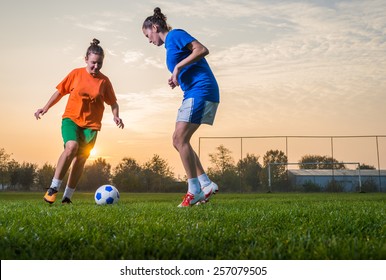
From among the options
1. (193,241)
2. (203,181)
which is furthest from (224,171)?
(193,241)

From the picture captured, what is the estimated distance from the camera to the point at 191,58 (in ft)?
16.2

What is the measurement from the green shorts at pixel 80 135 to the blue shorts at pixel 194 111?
2.18 m

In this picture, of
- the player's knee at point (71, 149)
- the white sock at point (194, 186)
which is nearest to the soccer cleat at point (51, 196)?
the player's knee at point (71, 149)

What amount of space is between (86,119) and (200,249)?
4.98 m

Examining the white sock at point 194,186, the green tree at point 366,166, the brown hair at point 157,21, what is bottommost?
the white sock at point 194,186

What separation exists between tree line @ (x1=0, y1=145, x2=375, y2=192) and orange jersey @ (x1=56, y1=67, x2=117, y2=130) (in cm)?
1564

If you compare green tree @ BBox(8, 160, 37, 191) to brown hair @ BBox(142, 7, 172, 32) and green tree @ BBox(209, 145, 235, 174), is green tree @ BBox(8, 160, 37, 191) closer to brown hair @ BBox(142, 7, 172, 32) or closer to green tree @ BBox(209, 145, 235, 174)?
green tree @ BBox(209, 145, 235, 174)

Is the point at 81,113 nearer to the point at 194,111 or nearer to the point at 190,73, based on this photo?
the point at 190,73

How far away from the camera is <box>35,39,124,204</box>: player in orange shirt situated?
6.56 m

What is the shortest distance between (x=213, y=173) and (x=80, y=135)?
16.3 meters

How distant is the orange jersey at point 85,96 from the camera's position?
22.0 feet

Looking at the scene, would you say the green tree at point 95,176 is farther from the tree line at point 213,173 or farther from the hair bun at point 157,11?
the hair bun at point 157,11

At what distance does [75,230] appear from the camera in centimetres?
261
